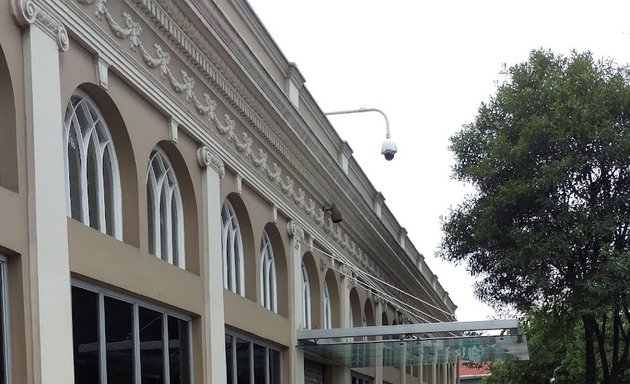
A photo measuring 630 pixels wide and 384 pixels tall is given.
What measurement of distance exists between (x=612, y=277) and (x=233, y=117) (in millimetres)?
8658

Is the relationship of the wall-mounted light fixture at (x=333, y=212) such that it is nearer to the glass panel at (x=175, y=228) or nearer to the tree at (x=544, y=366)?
the glass panel at (x=175, y=228)

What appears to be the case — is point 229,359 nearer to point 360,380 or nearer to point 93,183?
point 93,183

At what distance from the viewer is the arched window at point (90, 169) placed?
31.8 feet

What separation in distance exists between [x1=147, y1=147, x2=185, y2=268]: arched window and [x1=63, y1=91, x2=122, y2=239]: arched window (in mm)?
1044

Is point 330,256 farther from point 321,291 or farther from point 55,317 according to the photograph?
point 55,317

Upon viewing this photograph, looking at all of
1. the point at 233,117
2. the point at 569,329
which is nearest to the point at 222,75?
the point at 233,117

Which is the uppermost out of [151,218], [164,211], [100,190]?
[100,190]

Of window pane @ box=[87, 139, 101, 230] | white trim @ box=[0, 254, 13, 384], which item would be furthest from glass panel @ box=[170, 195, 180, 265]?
white trim @ box=[0, 254, 13, 384]

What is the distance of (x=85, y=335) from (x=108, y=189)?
6.05 ft

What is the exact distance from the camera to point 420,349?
19.2 metres

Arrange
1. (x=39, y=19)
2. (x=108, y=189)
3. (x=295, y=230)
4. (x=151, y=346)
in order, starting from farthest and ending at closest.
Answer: (x=295, y=230)
(x=151, y=346)
(x=108, y=189)
(x=39, y=19)

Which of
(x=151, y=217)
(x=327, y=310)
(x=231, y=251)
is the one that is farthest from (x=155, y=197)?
(x=327, y=310)

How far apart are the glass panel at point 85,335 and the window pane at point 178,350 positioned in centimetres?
217

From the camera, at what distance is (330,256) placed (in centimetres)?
2025
